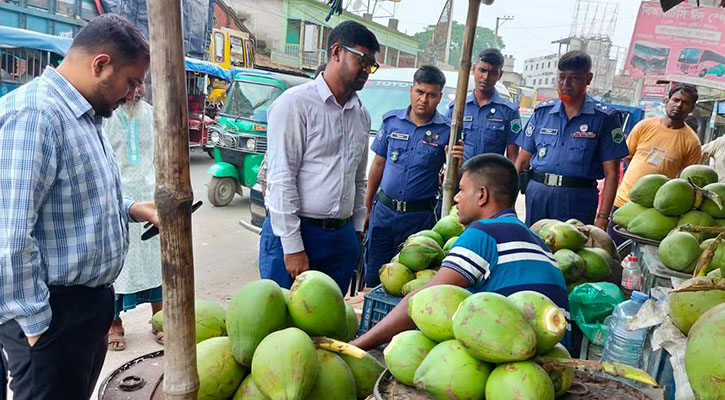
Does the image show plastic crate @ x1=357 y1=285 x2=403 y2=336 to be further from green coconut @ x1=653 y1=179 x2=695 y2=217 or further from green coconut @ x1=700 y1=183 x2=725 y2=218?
green coconut @ x1=700 y1=183 x2=725 y2=218

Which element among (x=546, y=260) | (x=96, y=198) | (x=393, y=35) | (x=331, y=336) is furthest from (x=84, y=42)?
(x=393, y=35)

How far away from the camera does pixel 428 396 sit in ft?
4.17

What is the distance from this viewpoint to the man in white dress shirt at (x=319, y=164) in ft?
8.85

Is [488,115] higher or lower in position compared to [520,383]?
higher

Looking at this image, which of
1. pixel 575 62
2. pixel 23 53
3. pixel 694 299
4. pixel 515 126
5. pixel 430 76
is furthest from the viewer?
pixel 23 53

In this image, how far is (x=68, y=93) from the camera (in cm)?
181

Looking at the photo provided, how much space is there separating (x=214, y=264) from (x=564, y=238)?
4230 millimetres

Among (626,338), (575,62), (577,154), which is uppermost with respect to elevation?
(575,62)

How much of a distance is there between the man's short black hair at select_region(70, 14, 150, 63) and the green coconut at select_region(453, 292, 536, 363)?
1.47 m

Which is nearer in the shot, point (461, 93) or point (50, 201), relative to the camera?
point (50, 201)

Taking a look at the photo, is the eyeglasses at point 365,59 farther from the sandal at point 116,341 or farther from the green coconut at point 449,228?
the sandal at point 116,341

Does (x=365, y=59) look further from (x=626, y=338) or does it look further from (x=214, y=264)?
(x=214, y=264)

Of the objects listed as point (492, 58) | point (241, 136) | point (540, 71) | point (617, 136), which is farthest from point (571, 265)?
Answer: point (540, 71)

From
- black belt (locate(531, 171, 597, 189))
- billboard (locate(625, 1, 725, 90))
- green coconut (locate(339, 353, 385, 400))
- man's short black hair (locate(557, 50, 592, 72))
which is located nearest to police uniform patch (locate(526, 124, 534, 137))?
black belt (locate(531, 171, 597, 189))
